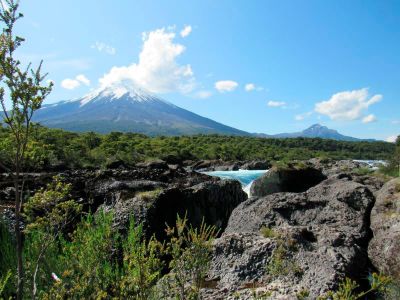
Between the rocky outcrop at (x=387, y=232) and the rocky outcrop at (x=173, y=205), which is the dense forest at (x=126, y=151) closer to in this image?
the rocky outcrop at (x=173, y=205)

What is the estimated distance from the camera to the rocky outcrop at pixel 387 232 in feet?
22.6

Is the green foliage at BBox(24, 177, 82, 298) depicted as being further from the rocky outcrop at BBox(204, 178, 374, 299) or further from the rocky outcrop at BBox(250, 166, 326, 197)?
the rocky outcrop at BBox(250, 166, 326, 197)

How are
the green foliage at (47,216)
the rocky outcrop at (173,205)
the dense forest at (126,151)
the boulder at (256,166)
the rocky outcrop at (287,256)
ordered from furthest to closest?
the boulder at (256,166), the dense forest at (126,151), the rocky outcrop at (173,205), the rocky outcrop at (287,256), the green foliage at (47,216)

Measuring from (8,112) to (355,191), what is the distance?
8489 millimetres

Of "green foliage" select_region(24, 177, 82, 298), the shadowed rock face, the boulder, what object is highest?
"green foliage" select_region(24, 177, 82, 298)

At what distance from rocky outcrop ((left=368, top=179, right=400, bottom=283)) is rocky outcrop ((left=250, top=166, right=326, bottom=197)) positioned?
33.0ft

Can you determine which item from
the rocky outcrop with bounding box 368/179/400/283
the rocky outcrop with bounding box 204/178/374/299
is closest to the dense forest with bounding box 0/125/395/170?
the rocky outcrop with bounding box 204/178/374/299

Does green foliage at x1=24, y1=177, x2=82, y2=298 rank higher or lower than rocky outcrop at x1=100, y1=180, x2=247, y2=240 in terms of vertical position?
higher

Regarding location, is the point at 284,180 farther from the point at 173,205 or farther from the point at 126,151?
the point at 126,151

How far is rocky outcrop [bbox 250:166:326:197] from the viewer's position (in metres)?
19.3

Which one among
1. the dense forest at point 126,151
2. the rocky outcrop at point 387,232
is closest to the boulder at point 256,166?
the dense forest at point 126,151

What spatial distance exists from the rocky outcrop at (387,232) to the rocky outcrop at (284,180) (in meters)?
10.0

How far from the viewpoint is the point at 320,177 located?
21438mm

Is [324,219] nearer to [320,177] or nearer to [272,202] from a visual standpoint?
[272,202]
